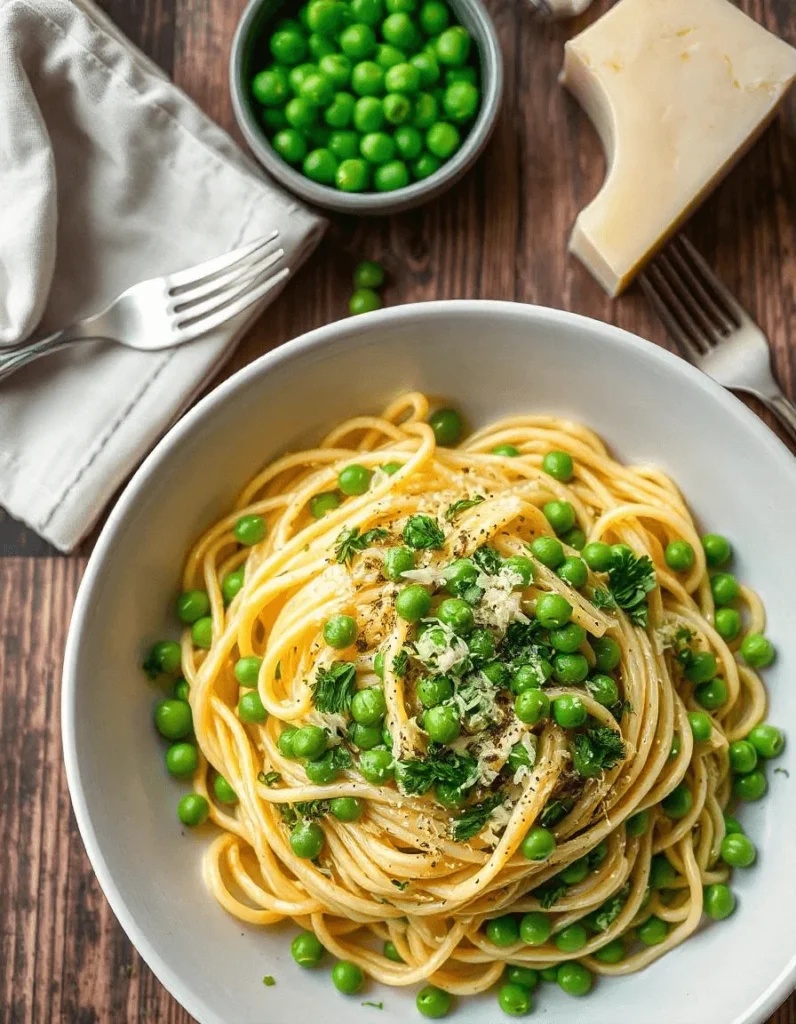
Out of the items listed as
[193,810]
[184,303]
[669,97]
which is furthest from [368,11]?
[193,810]

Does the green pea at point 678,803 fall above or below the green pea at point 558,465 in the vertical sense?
below

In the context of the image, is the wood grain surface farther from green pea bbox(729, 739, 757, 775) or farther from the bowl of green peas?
green pea bbox(729, 739, 757, 775)

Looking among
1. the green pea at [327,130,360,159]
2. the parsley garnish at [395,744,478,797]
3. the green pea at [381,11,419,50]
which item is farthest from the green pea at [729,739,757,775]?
the green pea at [381,11,419,50]

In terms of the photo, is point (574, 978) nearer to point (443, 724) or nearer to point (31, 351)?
point (443, 724)

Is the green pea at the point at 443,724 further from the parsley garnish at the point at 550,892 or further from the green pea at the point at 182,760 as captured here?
the green pea at the point at 182,760

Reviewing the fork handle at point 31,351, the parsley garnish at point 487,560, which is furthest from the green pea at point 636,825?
the fork handle at point 31,351

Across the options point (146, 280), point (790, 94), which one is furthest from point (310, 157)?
point (790, 94)
